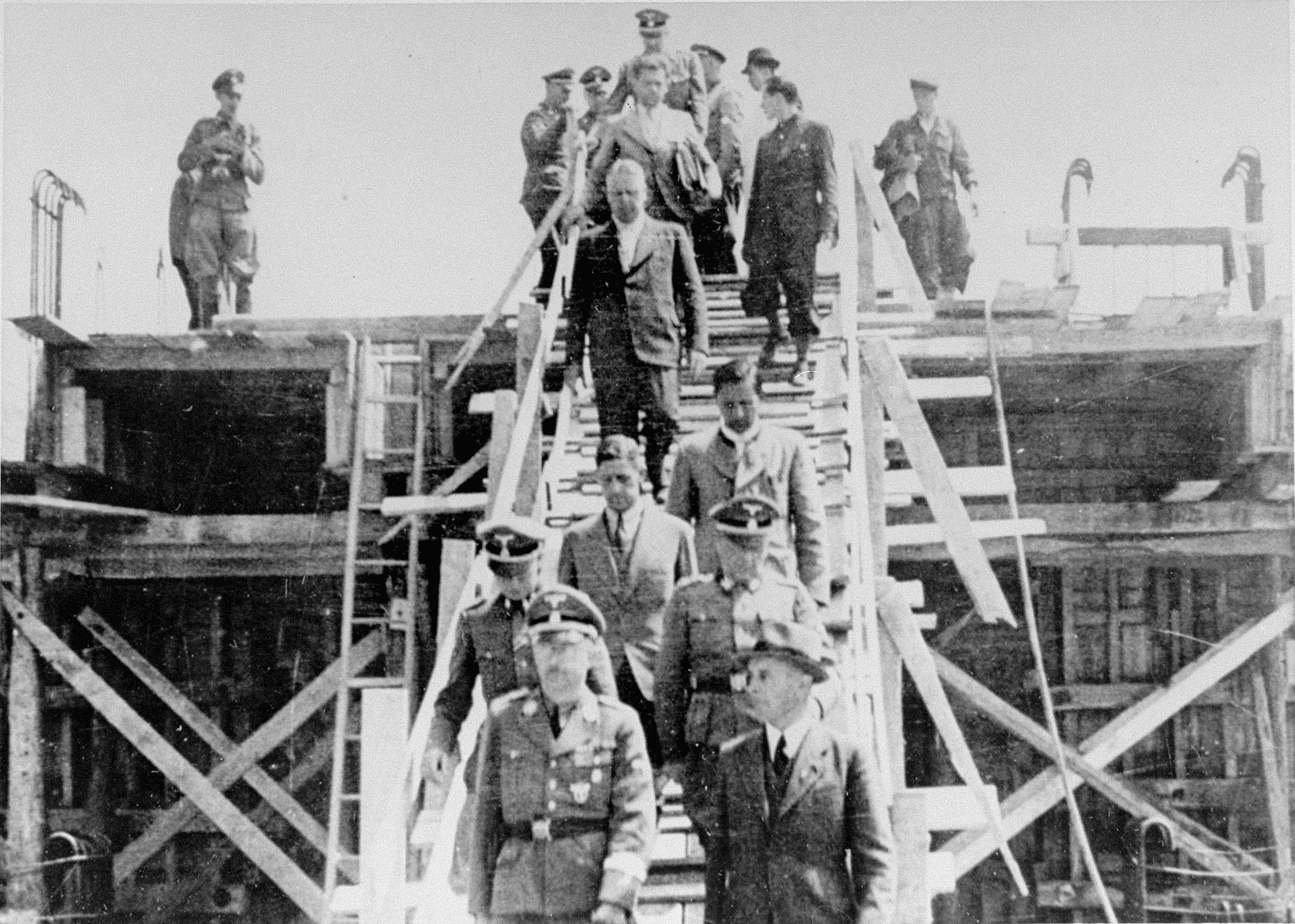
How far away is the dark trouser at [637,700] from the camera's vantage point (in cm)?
492

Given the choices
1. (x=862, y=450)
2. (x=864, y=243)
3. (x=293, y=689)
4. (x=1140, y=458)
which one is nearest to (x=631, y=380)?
(x=862, y=450)

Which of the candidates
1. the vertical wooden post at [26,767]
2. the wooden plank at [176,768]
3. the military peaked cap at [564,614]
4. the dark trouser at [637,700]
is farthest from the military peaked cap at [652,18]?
the wooden plank at [176,768]

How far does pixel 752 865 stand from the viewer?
396 cm

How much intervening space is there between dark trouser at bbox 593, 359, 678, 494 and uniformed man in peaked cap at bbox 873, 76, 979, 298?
13.3 ft

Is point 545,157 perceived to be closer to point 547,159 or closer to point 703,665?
point 547,159

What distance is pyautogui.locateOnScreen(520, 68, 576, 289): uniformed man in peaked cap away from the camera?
9602 mm

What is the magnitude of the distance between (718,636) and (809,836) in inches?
34.1

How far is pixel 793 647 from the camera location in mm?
3750

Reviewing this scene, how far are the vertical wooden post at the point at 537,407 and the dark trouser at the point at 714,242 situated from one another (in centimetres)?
214

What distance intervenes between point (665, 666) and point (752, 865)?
81 centimetres

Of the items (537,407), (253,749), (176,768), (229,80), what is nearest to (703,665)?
(537,407)

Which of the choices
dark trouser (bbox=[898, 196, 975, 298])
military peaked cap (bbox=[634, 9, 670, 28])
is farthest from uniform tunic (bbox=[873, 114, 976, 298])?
military peaked cap (bbox=[634, 9, 670, 28])

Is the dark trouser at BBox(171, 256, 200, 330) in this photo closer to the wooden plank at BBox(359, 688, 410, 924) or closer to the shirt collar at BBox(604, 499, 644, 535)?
the wooden plank at BBox(359, 688, 410, 924)

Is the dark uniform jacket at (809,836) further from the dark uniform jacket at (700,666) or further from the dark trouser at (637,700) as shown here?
the dark trouser at (637,700)
